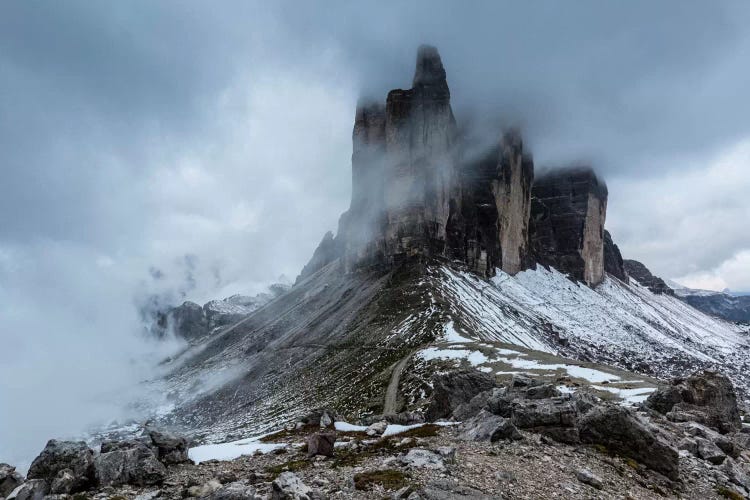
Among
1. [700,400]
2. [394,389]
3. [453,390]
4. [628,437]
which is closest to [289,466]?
[628,437]

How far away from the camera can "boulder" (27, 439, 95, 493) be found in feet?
53.2

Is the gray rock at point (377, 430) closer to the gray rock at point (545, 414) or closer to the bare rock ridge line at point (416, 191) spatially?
the gray rock at point (545, 414)

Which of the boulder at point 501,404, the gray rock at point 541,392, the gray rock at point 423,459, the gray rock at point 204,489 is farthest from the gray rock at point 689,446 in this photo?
the gray rock at point 204,489

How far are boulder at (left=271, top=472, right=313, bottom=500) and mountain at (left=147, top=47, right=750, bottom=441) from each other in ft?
126

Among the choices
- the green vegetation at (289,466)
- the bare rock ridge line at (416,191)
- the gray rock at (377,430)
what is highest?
the bare rock ridge line at (416,191)

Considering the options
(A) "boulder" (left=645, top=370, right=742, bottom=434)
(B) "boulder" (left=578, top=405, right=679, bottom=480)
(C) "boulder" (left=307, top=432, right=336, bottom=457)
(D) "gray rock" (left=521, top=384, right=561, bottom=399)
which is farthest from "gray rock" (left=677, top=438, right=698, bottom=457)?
(C) "boulder" (left=307, top=432, right=336, bottom=457)

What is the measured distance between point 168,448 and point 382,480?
34.1 feet

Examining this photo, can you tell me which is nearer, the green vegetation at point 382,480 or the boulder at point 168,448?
the green vegetation at point 382,480

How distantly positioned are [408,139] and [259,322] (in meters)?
88.0

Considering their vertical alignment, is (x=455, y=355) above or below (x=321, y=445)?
below

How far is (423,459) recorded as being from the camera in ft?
49.3

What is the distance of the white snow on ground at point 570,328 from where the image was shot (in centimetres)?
11825

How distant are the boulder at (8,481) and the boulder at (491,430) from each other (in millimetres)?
16056

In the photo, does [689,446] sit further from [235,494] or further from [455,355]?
[455,355]
